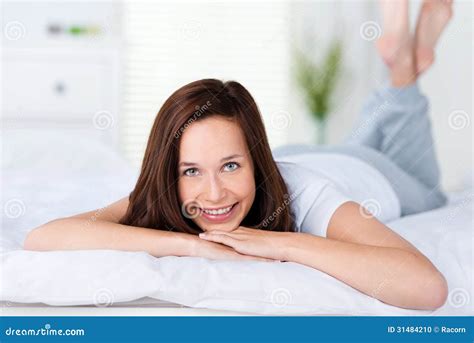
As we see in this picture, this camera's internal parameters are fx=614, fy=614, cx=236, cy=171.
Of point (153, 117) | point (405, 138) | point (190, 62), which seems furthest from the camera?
point (190, 62)

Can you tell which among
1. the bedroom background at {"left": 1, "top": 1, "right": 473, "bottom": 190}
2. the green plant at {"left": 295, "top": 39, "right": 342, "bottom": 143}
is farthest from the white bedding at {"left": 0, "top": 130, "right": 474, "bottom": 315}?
the green plant at {"left": 295, "top": 39, "right": 342, "bottom": 143}

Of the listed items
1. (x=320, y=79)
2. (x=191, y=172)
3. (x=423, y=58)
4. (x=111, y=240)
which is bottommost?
(x=111, y=240)

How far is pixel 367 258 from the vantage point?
2.82 feet

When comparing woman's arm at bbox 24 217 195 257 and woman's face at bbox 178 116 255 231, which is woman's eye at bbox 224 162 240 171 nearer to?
woman's face at bbox 178 116 255 231

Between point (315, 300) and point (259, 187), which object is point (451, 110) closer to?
point (259, 187)

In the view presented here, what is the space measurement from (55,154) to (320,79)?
170 cm

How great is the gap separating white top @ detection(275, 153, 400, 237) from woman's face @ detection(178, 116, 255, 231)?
0.13m

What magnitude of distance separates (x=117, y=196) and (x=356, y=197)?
0.61 meters

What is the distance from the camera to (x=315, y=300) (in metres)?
0.82

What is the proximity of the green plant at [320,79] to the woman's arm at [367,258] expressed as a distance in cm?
249

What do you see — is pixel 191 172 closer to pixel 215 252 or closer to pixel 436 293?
pixel 215 252

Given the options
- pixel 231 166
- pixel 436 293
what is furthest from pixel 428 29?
pixel 436 293

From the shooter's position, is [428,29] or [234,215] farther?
[428,29]
